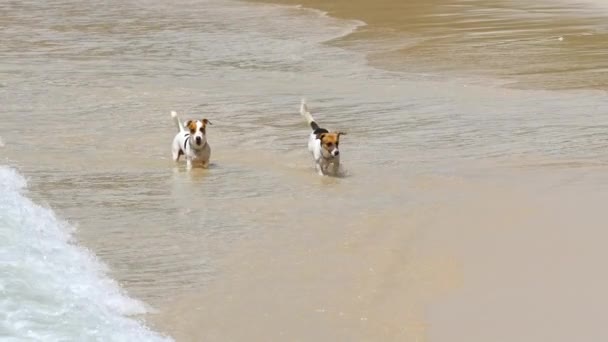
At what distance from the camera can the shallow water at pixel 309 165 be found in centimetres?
684

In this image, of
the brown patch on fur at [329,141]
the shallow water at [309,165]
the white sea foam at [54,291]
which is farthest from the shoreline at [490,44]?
the white sea foam at [54,291]

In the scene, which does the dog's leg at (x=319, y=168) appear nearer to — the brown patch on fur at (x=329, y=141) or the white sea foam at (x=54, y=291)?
the brown patch on fur at (x=329, y=141)

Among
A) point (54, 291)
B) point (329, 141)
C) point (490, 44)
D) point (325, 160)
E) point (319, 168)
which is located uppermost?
point (54, 291)

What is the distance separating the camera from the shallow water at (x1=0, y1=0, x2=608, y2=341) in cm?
684

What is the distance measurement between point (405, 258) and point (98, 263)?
1.76 metres

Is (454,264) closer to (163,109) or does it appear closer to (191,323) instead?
(191,323)

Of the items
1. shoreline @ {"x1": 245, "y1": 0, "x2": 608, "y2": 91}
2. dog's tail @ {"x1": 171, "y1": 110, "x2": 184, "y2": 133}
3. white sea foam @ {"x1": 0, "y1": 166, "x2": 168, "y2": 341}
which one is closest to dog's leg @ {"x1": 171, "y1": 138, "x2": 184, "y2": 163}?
dog's tail @ {"x1": 171, "y1": 110, "x2": 184, "y2": 133}

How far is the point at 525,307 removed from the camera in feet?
20.7

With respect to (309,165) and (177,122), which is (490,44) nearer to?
(177,122)

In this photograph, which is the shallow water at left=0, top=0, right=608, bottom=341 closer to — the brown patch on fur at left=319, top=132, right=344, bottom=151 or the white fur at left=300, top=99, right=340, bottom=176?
the white fur at left=300, top=99, right=340, bottom=176

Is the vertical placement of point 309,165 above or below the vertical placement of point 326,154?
below

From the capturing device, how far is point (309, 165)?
11.0 meters

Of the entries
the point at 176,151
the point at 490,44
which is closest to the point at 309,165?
the point at 176,151

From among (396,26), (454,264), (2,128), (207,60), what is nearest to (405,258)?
(454,264)
